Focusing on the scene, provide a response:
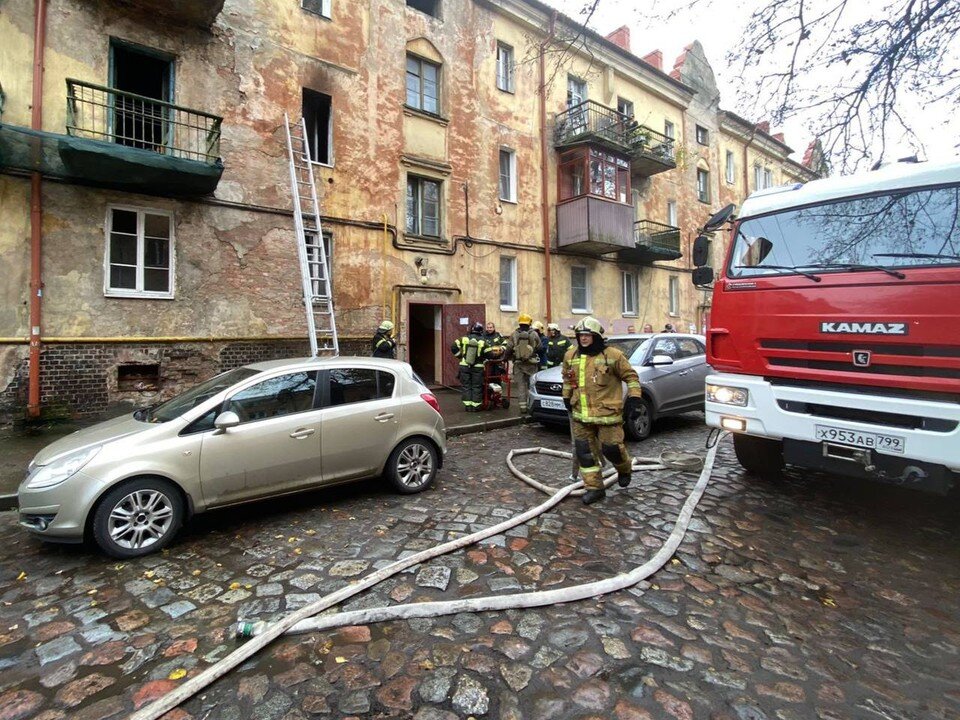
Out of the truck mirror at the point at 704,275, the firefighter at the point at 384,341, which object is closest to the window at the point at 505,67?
the firefighter at the point at 384,341

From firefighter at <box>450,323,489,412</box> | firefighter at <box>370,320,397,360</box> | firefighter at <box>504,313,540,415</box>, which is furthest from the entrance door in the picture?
firefighter at <box>370,320,397,360</box>

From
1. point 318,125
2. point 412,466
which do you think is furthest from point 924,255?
point 318,125

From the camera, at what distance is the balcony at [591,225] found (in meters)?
15.5

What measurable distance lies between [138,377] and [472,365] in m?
A: 6.36

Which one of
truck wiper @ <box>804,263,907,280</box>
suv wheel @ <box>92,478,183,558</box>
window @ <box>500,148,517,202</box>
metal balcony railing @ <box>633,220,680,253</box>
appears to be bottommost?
suv wheel @ <box>92,478,183,558</box>

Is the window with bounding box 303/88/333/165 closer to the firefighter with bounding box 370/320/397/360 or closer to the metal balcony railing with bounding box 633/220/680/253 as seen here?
the firefighter with bounding box 370/320/397/360

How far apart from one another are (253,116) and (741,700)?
40.1 feet

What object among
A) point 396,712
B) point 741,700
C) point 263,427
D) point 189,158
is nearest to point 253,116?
point 189,158

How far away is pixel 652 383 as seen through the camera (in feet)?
25.5

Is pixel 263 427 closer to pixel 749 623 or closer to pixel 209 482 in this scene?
pixel 209 482

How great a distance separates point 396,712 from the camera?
7.39ft

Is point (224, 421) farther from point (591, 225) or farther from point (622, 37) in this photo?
point (622, 37)

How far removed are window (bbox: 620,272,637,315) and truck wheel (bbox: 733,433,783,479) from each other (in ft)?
44.7

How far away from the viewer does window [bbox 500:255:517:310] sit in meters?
15.0
